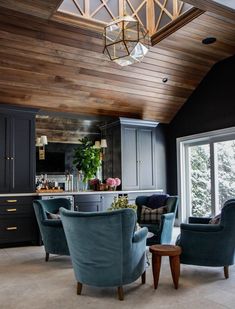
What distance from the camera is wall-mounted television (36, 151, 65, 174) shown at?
26.9 ft

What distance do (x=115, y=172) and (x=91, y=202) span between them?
1100 millimetres

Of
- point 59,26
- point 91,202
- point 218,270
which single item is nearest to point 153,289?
point 218,270

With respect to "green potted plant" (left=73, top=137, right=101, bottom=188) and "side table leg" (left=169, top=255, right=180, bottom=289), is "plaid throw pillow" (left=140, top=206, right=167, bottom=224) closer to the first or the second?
"side table leg" (left=169, top=255, right=180, bottom=289)

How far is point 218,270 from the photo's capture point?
373 cm

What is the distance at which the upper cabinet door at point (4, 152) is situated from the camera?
5.22 meters

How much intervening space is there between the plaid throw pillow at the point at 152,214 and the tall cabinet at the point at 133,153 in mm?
1484

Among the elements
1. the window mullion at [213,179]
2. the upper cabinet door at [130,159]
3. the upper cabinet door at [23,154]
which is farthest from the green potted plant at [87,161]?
the window mullion at [213,179]

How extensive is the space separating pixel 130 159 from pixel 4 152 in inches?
100

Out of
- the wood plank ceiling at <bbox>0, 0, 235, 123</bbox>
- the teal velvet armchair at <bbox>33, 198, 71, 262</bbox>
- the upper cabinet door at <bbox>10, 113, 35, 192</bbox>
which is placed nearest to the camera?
the teal velvet armchair at <bbox>33, 198, 71, 262</bbox>

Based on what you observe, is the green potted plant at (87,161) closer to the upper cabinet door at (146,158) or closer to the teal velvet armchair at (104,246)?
the upper cabinet door at (146,158)

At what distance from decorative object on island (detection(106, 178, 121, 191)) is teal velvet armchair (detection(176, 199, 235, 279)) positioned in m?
2.56

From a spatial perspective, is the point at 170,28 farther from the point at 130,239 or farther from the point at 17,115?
the point at 130,239

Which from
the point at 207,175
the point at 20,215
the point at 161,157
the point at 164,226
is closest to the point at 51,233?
the point at 20,215

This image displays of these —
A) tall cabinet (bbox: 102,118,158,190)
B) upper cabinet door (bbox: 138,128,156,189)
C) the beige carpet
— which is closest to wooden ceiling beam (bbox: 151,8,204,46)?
tall cabinet (bbox: 102,118,158,190)
